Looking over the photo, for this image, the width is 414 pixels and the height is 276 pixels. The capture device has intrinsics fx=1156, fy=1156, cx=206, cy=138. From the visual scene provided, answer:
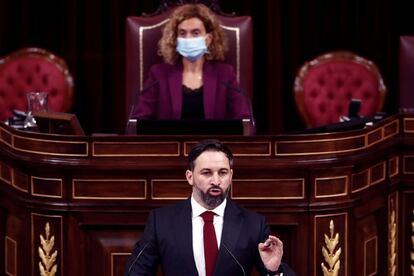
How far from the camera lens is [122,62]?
297 inches

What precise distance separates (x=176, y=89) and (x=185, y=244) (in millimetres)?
2182

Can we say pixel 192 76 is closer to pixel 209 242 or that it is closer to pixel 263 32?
pixel 263 32

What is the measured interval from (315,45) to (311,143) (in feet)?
8.25

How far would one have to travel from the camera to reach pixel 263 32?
753 cm

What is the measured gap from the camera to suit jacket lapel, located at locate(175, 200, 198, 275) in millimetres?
3971

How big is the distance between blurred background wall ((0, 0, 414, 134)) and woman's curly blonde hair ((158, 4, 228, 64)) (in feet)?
4.71

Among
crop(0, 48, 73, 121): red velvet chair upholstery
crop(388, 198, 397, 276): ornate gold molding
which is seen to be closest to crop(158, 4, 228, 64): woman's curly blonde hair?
crop(0, 48, 73, 121): red velvet chair upholstery

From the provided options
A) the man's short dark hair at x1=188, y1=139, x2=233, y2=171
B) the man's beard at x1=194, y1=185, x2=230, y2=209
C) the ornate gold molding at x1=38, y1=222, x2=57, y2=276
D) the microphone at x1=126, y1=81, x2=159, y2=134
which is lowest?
the ornate gold molding at x1=38, y1=222, x2=57, y2=276

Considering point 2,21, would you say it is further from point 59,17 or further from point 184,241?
point 184,241

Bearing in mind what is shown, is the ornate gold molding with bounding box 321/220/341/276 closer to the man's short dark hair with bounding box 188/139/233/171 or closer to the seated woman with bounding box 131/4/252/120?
the seated woman with bounding box 131/4/252/120

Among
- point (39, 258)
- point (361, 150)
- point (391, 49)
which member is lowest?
point (39, 258)

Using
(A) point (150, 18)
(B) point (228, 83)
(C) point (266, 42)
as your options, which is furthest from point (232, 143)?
(C) point (266, 42)

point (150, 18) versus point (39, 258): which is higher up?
point (150, 18)

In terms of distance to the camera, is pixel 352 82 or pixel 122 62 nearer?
pixel 352 82
